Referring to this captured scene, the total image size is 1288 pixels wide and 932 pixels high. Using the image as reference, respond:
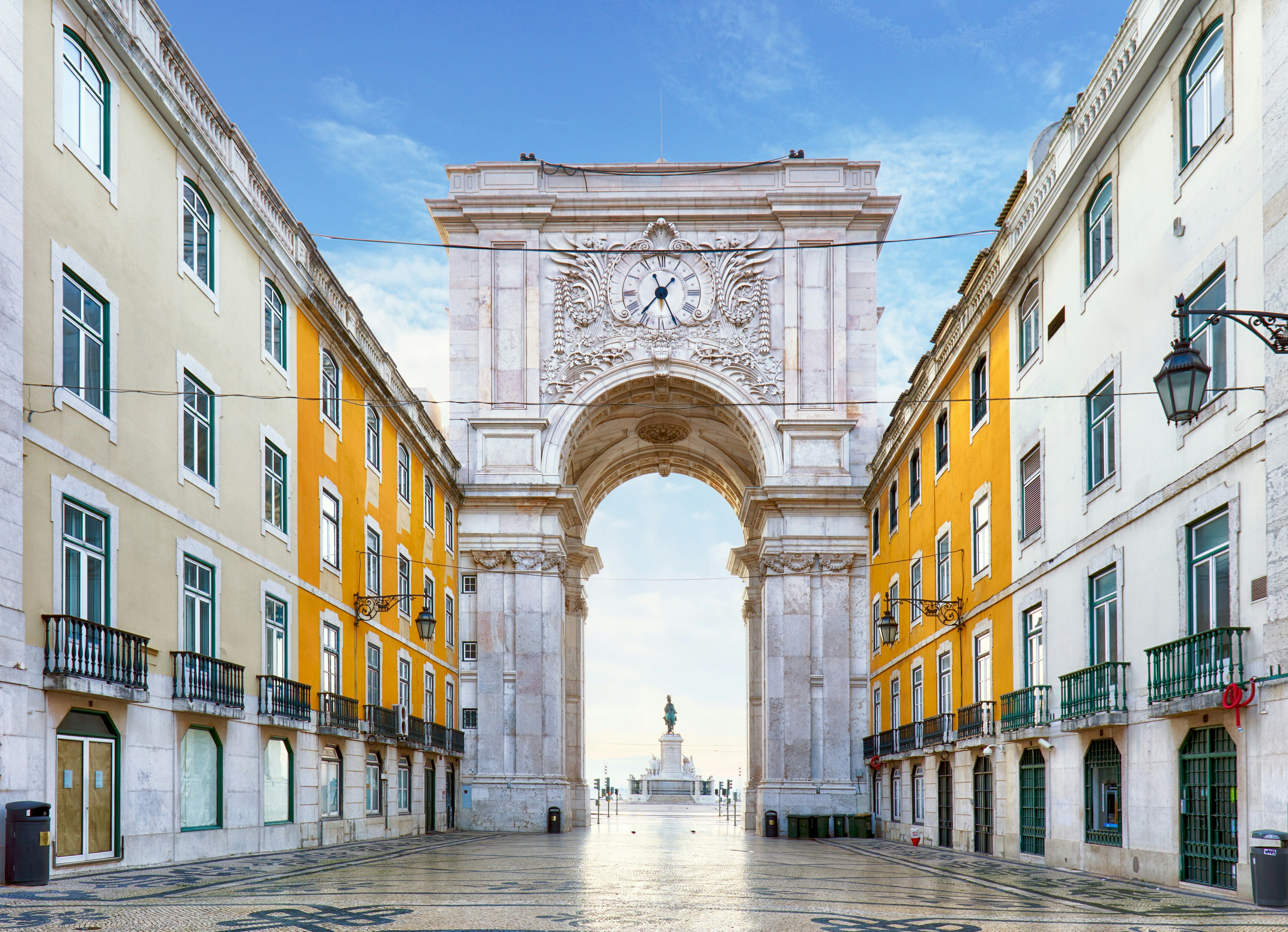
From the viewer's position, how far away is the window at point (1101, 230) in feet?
63.0

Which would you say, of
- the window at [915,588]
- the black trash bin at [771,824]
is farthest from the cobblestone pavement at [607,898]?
the black trash bin at [771,824]

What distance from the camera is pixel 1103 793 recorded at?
62.7 ft

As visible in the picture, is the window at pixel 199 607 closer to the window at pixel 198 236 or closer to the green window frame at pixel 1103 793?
the window at pixel 198 236

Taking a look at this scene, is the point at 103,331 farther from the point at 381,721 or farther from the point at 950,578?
the point at 950,578

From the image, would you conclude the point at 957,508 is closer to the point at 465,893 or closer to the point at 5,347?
the point at 465,893

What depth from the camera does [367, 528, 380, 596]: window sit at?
31.4 m

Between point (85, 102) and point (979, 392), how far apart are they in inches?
686

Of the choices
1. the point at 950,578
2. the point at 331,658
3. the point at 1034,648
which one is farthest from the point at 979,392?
the point at 331,658

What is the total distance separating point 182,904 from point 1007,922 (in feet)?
25.6

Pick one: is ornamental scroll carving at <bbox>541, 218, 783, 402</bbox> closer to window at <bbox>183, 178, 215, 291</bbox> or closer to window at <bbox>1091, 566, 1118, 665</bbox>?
window at <bbox>183, 178, 215, 291</bbox>

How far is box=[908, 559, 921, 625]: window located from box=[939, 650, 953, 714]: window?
109 inches

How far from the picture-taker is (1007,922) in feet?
39.4

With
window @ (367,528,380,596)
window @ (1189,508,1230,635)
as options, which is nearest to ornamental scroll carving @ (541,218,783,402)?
window @ (367,528,380,596)

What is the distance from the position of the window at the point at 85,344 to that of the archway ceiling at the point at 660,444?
27.7m
